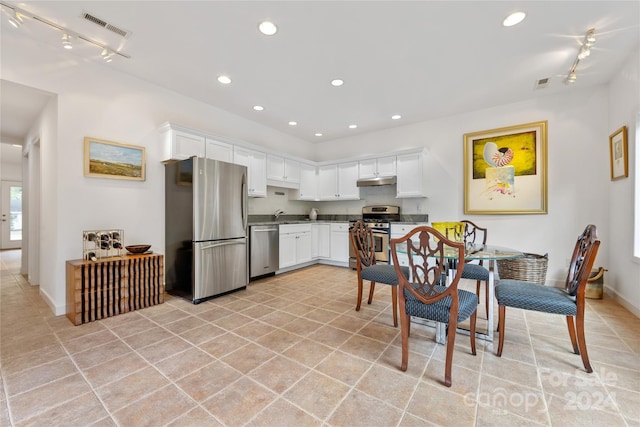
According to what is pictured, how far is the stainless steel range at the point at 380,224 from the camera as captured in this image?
4.61m

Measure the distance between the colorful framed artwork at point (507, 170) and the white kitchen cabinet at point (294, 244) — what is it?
2.85m

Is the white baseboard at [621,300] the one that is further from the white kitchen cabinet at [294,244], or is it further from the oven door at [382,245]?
the white kitchen cabinet at [294,244]

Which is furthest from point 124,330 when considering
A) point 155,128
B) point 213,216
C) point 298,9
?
point 298,9

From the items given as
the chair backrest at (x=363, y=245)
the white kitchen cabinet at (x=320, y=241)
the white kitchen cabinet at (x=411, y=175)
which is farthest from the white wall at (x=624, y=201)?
A: the white kitchen cabinet at (x=320, y=241)

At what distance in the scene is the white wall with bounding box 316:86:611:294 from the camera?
3.43 metres

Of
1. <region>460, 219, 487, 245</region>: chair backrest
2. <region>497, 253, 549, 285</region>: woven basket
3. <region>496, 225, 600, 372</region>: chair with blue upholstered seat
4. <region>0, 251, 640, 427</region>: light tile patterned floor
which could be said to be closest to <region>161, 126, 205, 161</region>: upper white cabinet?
<region>0, 251, 640, 427</region>: light tile patterned floor

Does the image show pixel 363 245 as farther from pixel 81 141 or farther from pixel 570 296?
pixel 81 141

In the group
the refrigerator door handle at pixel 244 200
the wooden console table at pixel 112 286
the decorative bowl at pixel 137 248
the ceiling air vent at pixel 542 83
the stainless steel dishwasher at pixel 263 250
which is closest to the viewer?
the wooden console table at pixel 112 286

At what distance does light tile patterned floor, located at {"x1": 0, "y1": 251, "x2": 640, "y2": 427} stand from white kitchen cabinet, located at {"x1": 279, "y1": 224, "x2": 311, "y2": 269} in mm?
1813

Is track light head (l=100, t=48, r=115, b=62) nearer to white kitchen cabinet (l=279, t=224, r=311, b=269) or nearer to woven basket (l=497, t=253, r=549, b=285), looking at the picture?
white kitchen cabinet (l=279, t=224, r=311, b=269)

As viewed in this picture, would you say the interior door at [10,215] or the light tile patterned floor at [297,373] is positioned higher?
the interior door at [10,215]

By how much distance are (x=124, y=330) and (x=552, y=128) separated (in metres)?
5.73

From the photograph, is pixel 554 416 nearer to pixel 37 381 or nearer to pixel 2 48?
pixel 37 381

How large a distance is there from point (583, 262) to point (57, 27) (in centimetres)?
462
